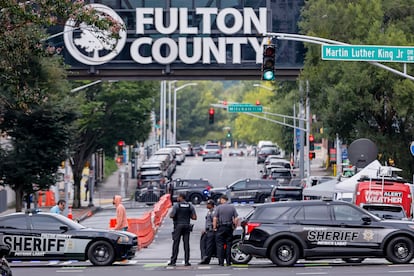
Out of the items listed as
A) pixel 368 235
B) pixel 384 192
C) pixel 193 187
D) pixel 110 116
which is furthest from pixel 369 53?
pixel 110 116

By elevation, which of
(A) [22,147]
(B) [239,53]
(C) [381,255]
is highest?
(B) [239,53]

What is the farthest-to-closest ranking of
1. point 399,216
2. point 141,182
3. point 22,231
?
1. point 141,182
2. point 399,216
3. point 22,231

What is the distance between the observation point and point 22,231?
2536cm

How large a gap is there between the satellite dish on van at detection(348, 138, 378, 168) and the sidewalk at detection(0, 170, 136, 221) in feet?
61.2

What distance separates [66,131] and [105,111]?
77.4ft

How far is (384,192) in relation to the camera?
103ft

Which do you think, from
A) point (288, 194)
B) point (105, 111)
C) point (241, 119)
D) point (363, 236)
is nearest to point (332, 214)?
point (363, 236)

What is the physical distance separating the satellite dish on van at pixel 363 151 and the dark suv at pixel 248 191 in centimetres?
2164

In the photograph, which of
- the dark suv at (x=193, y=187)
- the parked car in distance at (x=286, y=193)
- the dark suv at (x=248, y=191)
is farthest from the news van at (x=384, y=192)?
the dark suv at (x=193, y=187)

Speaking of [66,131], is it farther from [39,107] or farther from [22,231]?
[22,231]

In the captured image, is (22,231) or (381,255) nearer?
(381,255)

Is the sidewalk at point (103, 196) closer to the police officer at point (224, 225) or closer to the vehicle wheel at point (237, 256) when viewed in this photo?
the vehicle wheel at point (237, 256)

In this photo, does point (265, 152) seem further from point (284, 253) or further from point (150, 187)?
point (284, 253)

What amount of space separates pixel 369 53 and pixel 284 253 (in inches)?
307
